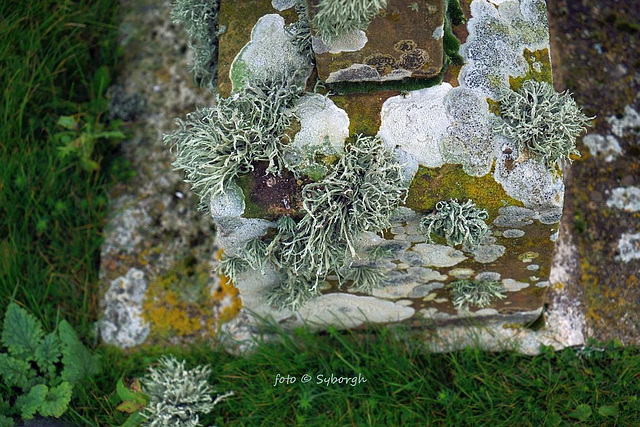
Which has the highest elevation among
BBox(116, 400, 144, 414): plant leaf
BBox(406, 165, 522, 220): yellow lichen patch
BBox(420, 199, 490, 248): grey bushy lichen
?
BBox(406, 165, 522, 220): yellow lichen patch

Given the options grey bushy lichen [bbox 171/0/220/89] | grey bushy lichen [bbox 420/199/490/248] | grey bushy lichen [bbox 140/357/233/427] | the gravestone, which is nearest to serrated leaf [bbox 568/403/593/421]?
the gravestone

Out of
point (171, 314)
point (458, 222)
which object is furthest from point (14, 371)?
point (458, 222)

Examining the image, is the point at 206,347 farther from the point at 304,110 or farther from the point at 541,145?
the point at 541,145

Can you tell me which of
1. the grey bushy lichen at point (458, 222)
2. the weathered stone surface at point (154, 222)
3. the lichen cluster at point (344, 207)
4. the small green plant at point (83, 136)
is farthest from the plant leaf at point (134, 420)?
the grey bushy lichen at point (458, 222)

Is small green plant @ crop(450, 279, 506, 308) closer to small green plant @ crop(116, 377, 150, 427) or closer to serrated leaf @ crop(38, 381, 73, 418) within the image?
small green plant @ crop(116, 377, 150, 427)

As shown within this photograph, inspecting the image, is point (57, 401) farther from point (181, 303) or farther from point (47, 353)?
point (181, 303)

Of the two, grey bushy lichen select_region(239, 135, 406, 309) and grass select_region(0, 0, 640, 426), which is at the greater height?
grey bushy lichen select_region(239, 135, 406, 309)
